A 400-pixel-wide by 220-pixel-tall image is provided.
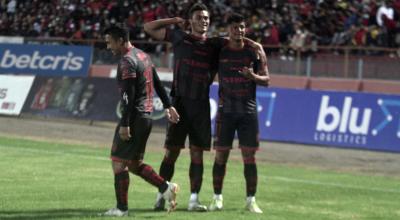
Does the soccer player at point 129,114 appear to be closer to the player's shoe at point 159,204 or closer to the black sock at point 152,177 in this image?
the black sock at point 152,177

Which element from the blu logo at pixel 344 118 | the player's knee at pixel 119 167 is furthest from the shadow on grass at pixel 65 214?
the blu logo at pixel 344 118

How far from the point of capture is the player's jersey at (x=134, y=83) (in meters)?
9.46

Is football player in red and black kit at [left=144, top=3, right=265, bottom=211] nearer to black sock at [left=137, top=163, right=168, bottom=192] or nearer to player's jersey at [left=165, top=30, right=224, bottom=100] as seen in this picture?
player's jersey at [left=165, top=30, right=224, bottom=100]

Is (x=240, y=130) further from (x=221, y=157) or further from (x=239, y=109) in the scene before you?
(x=221, y=157)

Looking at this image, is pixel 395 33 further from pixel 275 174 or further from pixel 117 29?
pixel 117 29

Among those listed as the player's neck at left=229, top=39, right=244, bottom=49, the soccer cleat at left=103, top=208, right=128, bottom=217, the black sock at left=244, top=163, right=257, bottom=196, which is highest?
the player's neck at left=229, top=39, right=244, bottom=49

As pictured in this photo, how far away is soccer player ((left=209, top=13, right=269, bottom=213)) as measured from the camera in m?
10.4

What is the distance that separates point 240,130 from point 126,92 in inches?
67.5

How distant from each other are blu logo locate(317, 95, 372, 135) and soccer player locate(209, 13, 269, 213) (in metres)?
10.2

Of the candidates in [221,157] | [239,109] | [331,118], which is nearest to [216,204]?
[221,157]

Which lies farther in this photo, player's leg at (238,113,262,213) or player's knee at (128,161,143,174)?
player's leg at (238,113,262,213)

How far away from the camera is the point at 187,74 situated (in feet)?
34.0

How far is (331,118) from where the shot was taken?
20812 mm

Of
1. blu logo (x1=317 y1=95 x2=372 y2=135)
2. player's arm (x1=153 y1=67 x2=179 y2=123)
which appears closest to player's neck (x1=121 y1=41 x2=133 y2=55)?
player's arm (x1=153 y1=67 x2=179 y2=123)
